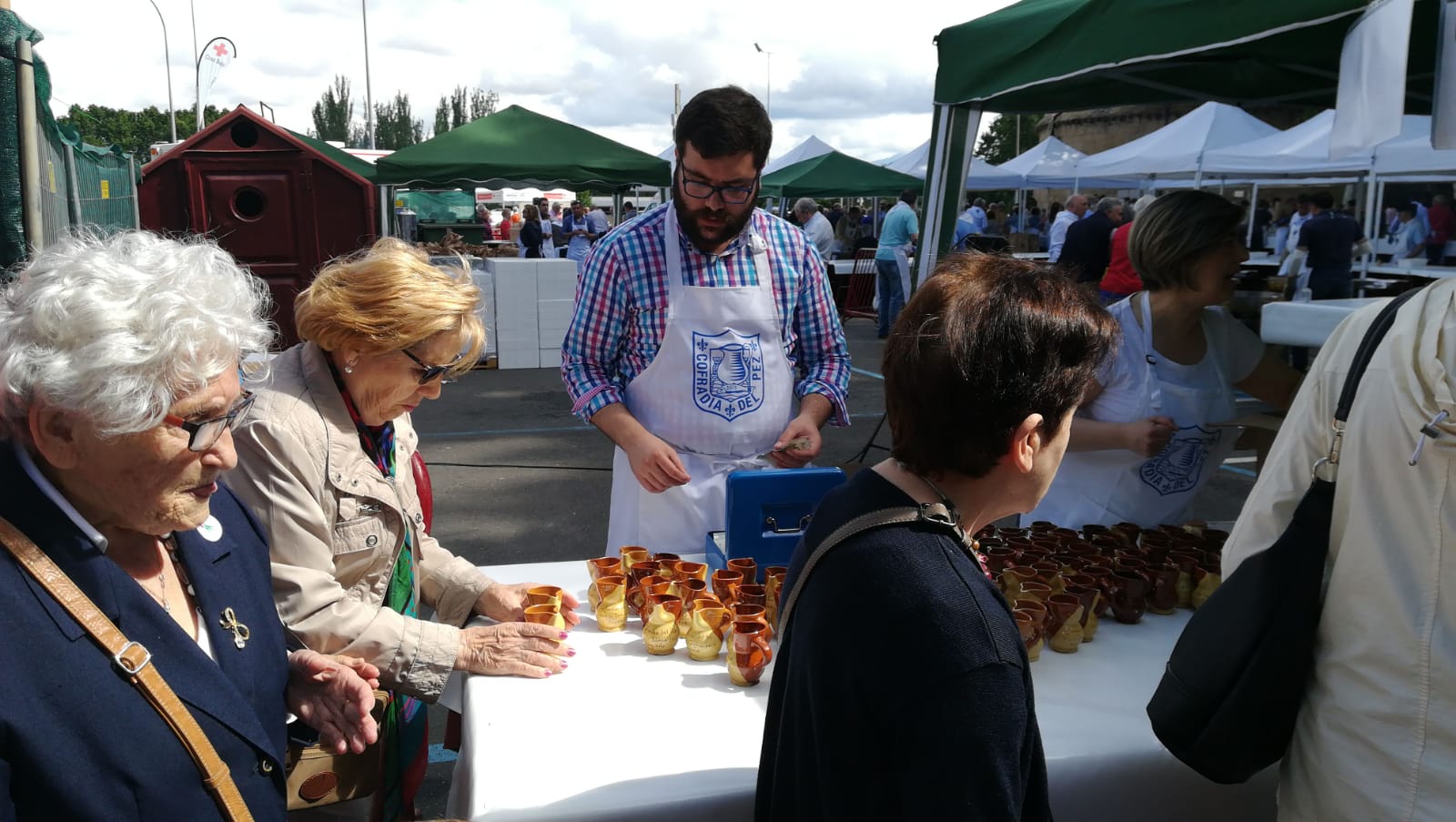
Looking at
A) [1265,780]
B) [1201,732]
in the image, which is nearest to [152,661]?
[1201,732]

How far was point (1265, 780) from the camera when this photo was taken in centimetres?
177

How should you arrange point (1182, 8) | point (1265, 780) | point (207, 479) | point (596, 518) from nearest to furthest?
point (207, 479) → point (1265, 780) → point (1182, 8) → point (596, 518)

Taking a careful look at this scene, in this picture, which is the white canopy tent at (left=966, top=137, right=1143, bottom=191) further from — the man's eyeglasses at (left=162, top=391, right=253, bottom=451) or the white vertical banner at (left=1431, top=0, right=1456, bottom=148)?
the man's eyeglasses at (left=162, top=391, right=253, bottom=451)

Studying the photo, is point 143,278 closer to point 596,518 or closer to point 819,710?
point 819,710

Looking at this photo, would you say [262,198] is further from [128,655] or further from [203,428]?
[128,655]

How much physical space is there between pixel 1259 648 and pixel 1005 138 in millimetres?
51333

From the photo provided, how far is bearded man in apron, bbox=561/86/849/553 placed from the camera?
8.41ft

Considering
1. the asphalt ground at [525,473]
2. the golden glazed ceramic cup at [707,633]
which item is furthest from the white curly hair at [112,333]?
the asphalt ground at [525,473]

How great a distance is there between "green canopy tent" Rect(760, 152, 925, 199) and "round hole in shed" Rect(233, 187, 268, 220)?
8.34m

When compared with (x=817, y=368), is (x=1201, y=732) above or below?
below

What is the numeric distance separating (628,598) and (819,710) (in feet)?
3.52

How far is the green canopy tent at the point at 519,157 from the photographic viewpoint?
363 inches

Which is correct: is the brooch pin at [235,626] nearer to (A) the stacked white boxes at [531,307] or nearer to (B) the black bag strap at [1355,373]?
(B) the black bag strap at [1355,373]

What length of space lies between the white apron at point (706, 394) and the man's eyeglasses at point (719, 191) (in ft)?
0.44
